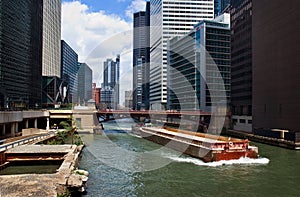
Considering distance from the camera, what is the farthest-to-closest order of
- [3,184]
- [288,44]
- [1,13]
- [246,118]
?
[1,13] → [246,118] → [288,44] → [3,184]

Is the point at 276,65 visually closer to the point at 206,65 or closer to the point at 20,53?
the point at 206,65

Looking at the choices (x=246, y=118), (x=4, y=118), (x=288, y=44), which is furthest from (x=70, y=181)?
(x=246, y=118)

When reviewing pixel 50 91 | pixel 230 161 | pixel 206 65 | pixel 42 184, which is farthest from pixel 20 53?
pixel 42 184

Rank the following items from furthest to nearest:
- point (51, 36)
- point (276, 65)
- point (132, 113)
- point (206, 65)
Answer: point (51, 36), point (206, 65), point (132, 113), point (276, 65)

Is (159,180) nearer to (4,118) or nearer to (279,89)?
(4,118)

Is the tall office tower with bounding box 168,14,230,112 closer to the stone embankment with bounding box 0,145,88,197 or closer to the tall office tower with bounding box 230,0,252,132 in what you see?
the tall office tower with bounding box 230,0,252,132

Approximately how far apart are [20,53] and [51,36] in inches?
2465

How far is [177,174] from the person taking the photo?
101 feet

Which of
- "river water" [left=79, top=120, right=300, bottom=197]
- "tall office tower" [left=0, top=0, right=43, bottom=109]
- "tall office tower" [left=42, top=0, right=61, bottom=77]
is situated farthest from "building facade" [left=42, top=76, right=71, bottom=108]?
"river water" [left=79, top=120, right=300, bottom=197]

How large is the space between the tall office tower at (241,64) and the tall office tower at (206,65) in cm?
2505

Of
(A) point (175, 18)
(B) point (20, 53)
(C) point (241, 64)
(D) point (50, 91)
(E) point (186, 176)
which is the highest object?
(A) point (175, 18)

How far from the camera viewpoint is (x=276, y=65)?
63.5 meters

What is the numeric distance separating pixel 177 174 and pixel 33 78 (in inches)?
4345

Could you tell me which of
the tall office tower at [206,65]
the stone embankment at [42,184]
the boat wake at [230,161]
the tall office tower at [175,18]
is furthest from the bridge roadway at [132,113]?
the tall office tower at [175,18]
